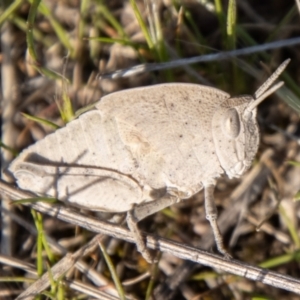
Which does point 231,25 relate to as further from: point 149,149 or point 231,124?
point 149,149

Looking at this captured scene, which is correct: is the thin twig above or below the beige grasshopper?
below

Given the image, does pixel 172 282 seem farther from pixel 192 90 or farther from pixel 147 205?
pixel 192 90

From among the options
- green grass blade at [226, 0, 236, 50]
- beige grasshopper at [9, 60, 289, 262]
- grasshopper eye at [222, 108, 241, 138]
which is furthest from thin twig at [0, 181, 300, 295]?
green grass blade at [226, 0, 236, 50]

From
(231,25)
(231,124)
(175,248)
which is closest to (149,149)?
(231,124)

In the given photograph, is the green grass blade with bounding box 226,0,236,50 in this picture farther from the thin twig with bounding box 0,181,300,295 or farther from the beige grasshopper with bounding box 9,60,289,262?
the thin twig with bounding box 0,181,300,295

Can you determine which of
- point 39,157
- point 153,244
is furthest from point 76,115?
point 153,244

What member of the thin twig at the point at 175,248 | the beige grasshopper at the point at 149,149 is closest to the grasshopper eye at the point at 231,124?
the beige grasshopper at the point at 149,149

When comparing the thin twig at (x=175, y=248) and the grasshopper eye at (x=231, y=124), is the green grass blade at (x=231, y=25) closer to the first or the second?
the grasshopper eye at (x=231, y=124)

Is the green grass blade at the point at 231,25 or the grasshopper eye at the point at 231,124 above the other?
the green grass blade at the point at 231,25
